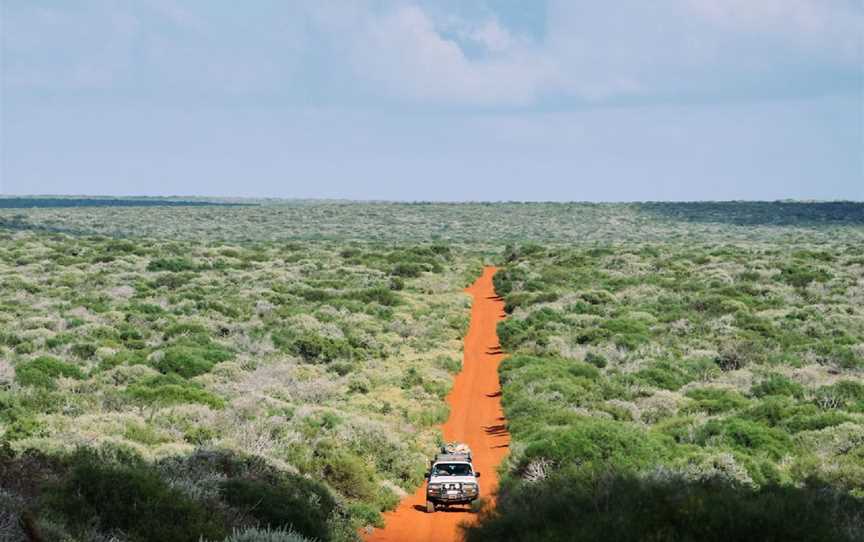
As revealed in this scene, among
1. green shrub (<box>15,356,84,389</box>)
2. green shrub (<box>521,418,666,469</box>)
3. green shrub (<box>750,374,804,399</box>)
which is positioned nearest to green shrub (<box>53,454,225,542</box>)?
green shrub (<box>521,418,666,469</box>)

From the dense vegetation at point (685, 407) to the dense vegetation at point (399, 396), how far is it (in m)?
0.07

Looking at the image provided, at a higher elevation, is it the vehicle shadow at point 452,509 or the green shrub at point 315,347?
the green shrub at point 315,347

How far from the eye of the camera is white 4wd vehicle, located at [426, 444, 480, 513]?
1733 centimetres

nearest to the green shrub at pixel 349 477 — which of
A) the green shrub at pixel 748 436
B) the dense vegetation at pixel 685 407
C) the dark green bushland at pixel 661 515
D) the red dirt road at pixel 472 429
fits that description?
the red dirt road at pixel 472 429

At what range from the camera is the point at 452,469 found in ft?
59.7

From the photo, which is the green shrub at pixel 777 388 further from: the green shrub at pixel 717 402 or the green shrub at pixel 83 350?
the green shrub at pixel 83 350

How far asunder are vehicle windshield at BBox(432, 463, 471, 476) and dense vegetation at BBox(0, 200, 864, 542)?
3.70 ft

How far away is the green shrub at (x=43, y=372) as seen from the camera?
2189 centimetres

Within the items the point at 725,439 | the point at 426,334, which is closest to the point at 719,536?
the point at 725,439

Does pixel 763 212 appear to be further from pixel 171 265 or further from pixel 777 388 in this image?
pixel 777 388

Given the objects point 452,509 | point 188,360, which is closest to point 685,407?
point 452,509

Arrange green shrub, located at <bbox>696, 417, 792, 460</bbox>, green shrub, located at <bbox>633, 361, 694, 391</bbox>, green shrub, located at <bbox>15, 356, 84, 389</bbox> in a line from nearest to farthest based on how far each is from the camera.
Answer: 1. green shrub, located at <bbox>696, 417, 792, 460</bbox>
2. green shrub, located at <bbox>15, 356, 84, 389</bbox>
3. green shrub, located at <bbox>633, 361, 694, 391</bbox>

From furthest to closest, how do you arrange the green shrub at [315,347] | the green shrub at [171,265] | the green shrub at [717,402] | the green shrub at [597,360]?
1. the green shrub at [171,265]
2. the green shrub at [315,347]
3. the green shrub at [597,360]
4. the green shrub at [717,402]

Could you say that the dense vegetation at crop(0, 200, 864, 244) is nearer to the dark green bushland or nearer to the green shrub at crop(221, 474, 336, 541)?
the green shrub at crop(221, 474, 336, 541)
